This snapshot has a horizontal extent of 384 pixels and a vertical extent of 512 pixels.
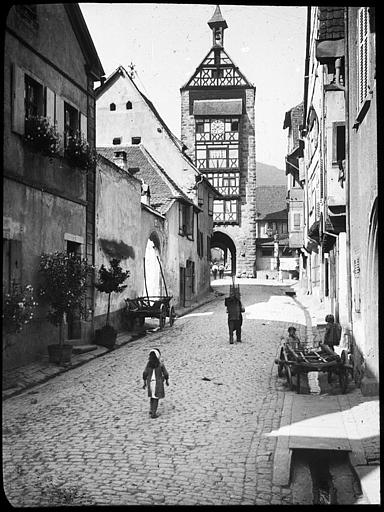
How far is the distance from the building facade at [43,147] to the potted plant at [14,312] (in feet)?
0.37

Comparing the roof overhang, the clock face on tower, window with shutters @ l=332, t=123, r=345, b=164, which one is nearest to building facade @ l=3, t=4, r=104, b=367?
the roof overhang

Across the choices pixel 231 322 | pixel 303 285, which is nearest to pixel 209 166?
pixel 303 285

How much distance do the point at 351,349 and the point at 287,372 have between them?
57.8 inches

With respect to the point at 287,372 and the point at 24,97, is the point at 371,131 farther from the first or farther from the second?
the point at 24,97

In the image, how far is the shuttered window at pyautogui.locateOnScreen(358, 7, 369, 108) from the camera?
7.74m

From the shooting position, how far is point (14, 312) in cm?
584

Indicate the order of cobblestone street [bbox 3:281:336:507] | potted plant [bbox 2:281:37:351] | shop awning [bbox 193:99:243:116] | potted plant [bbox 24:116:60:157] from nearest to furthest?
cobblestone street [bbox 3:281:336:507], potted plant [bbox 2:281:37:351], potted plant [bbox 24:116:60:157], shop awning [bbox 193:99:243:116]

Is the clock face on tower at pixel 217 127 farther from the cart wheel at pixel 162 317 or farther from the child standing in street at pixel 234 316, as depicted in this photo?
the cart wheel at pixel 162 317

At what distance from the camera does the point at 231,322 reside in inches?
402

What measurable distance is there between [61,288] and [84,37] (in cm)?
303

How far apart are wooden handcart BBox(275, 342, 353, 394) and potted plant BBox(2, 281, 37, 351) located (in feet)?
11.5

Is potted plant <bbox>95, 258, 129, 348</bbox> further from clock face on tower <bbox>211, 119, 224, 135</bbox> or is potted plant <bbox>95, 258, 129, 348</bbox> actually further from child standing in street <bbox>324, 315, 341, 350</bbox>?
clock face on tower <bbox>211, 119, 224, 135</bbox>

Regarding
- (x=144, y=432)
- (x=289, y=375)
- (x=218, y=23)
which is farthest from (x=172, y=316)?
(x=218, y=23)

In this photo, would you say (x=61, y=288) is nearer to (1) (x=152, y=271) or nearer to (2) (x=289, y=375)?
(1) (x=152, y=271)
